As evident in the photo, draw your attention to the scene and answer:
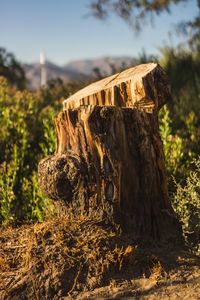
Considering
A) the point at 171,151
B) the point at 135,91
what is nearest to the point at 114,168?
the point at 135,91

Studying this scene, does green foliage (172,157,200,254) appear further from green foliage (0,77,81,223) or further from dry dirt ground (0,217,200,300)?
green foliage (0,77,81,223)

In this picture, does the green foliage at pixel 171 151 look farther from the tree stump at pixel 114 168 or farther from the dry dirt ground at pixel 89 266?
the dry dirt ground at pixel 89 266

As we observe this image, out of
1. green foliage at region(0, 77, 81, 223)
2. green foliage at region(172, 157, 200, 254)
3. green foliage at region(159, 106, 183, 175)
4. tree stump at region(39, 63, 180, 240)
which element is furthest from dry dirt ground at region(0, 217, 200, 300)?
green foliage at region(159, 106, 183, 175)

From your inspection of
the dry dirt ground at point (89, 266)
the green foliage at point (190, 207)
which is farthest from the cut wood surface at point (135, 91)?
the dry dirt ground at point (89, 266)

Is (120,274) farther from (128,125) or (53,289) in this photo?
(128,125)

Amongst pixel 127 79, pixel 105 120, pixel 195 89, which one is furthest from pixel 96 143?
pixel 195 89

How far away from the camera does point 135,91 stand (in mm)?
4203

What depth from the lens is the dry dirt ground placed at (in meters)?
3.41

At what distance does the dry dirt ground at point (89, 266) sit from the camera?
134 inches

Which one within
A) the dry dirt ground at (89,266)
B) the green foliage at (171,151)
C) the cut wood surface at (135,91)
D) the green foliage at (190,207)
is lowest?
the dry dirt ground at (89,266)

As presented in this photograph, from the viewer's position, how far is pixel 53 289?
137 inches

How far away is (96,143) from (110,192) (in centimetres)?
41

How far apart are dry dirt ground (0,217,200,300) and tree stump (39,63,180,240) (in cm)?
17

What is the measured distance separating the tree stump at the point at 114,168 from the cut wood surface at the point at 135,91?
0.09 ft
